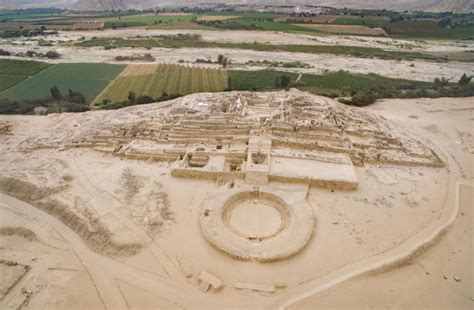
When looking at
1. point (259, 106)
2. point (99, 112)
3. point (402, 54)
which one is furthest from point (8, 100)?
point (402, 54)

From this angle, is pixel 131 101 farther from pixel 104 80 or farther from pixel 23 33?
pixel 23 33

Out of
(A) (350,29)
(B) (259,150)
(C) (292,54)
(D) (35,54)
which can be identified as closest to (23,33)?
(D) (35,54)

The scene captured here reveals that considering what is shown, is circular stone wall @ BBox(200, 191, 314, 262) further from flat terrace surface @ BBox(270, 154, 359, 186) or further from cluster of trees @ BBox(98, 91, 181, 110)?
cluster of trees @ BBox(98, 91, 181, 110)

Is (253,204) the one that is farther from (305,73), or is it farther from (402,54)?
(402,54)

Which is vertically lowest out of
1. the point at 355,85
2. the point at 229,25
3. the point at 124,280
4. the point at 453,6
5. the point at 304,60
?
the point at 124,280

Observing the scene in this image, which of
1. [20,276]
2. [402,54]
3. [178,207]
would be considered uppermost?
[402,54]

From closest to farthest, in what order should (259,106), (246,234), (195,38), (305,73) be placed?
(246,234) → (259,106) → (305,73) → (195,38)

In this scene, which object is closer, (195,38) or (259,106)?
(259,106)
